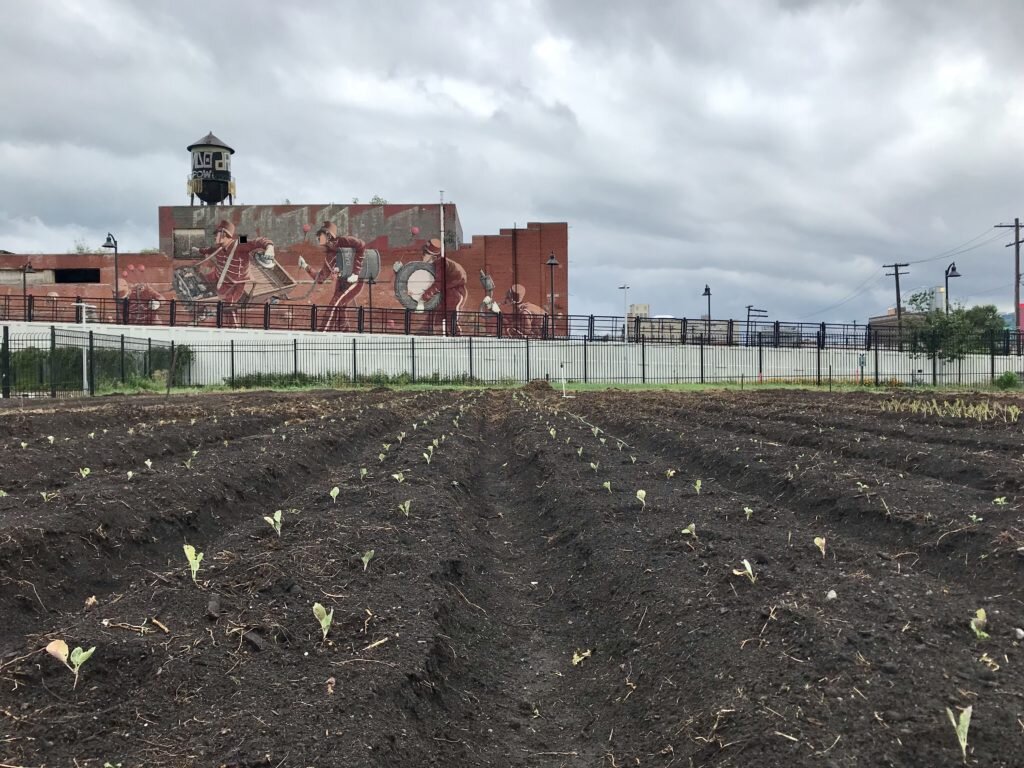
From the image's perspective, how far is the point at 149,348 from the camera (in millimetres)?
33031

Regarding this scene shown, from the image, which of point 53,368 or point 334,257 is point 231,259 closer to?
point 334,257

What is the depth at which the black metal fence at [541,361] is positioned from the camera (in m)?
36.2

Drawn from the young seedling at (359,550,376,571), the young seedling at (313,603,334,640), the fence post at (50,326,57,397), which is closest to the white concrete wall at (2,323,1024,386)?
the fence post at (50,326,57,397)

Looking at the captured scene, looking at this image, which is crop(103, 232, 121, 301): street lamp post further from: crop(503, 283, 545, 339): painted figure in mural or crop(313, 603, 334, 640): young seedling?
crop(313, 603, 334, 640): young seedling

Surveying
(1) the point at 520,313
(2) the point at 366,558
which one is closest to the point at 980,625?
(2) the point at 366,558

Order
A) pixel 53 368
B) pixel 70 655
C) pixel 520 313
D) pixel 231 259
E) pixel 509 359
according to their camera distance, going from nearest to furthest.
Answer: pixel 70 655 → pixel 53 368 → pixel 509 359 → pixel 520 313 → pixel 231 259

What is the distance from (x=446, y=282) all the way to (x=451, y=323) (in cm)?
401

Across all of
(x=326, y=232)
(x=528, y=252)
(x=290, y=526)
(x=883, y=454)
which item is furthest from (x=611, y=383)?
(x=290, y=526)

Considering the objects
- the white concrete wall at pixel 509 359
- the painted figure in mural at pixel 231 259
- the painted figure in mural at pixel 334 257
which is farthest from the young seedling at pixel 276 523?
the painted figure in mural at pixel 231 259

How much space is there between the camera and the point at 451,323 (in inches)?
1763

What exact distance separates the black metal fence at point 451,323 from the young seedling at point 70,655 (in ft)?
118

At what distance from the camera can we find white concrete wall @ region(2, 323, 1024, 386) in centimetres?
3725

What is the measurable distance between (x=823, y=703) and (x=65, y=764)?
10.2 feet

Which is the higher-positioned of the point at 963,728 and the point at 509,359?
the point at 509,359
